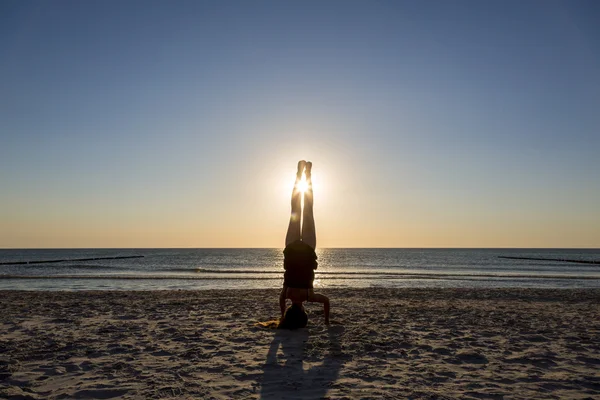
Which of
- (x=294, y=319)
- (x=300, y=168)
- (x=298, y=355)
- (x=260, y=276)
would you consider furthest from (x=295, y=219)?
(x=260, y=276)

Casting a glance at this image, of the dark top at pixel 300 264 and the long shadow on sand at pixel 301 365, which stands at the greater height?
the dark top at pixel 300 264

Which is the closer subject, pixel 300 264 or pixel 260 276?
pixel 300 264

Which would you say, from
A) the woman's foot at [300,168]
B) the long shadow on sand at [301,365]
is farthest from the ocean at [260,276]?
the long shadow on sand at [301,365]

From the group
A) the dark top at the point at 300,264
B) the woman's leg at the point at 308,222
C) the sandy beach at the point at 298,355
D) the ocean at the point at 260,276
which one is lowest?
the ocean at the point at 260,276

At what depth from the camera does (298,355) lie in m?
7.70

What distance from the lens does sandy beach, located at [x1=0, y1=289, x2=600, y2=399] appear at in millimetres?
5883

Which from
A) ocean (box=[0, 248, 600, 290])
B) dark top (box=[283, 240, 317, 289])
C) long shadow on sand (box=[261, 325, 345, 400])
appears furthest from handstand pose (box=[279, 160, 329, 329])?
ocean (box=[0, 248, 600, 290])

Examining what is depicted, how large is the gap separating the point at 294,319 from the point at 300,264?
1456 mm

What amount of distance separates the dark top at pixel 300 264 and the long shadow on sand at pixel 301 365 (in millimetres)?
1171

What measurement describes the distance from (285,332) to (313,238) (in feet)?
7.51

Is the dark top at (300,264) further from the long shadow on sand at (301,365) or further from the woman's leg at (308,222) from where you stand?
the long shadow on sand at (301,365)

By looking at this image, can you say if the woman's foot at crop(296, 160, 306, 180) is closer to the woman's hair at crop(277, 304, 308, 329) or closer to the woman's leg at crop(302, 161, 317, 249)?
the woman's leg at crop(302, 161, 317, 249)

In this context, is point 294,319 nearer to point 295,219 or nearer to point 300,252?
point 300,252

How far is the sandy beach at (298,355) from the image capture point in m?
5.88
